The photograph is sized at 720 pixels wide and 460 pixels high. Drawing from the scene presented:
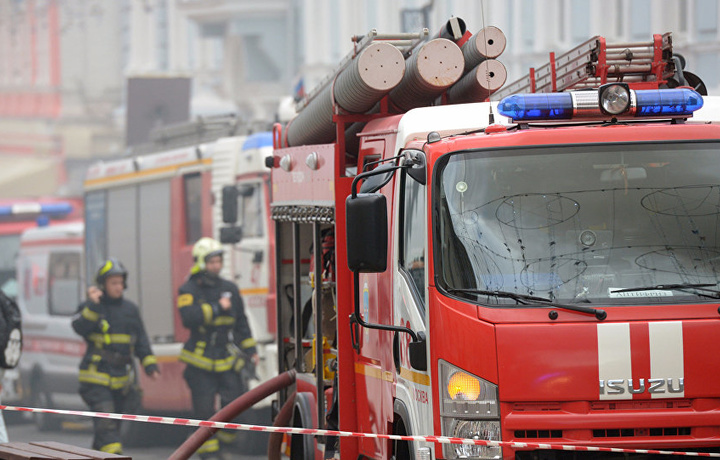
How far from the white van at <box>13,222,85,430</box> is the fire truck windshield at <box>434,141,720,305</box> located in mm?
10231

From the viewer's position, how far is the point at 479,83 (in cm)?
735

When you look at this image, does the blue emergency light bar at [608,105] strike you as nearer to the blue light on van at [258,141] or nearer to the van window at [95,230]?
the blue light on van at [258,141]

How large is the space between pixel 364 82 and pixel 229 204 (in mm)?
7662

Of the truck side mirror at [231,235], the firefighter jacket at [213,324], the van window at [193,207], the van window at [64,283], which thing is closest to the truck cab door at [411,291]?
the firefighter jacket at [213,324]

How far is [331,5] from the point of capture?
149ft

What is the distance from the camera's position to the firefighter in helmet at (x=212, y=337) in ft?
41.8

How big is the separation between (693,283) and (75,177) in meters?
65.0

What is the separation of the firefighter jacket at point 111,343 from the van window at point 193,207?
10.3 feet

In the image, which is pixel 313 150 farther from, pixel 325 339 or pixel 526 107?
pixel 526 107

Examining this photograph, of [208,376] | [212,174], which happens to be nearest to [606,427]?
[208,376]

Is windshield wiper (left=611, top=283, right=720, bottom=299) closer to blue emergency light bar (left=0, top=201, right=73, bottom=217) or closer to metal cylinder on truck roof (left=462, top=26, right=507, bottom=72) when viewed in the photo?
metal cylinder on truck roof (left=462, top=26, right=507, bottom=72)

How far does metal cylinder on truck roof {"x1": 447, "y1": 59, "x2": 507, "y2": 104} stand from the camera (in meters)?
7.27

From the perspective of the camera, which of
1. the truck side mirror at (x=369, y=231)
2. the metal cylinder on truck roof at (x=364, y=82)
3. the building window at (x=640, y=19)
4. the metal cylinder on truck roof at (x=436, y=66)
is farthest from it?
the building window at (x=640, y=19)

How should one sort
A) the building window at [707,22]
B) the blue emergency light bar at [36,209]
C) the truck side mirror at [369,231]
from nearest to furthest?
the truck side mirror at [369,231], the blue emergency light bar at [36,209], the building window at [707,22]
